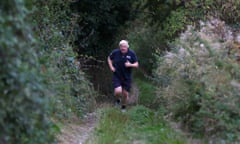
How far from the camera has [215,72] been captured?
10062 mm

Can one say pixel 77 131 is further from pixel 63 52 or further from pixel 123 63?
pixel 123 63

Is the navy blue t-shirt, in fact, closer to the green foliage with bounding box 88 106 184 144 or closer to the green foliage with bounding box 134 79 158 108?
the green foliage with bounding box 88 106 184 144

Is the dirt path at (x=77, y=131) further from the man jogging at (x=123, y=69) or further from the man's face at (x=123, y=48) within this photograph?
the man's face at (x=123, y=48)

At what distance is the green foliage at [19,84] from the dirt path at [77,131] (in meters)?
3.32

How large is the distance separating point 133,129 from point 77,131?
1.12m

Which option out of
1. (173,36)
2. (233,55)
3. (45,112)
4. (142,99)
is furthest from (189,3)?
(45,112)

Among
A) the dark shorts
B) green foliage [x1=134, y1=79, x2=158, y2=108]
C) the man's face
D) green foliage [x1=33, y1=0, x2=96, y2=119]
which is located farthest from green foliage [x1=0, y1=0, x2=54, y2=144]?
green foliage [x1=134, y1=79, x2=158, y2=108]

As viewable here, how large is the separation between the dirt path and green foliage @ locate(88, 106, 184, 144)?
0.72 ft

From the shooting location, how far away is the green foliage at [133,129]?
396 inches

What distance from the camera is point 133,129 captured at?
11336 millimetres

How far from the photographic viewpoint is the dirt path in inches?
399

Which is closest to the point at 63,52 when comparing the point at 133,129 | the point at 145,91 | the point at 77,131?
the point at 77,131

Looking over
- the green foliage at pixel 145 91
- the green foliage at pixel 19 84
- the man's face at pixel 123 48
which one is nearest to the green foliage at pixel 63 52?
the man's face at pixel 123 48

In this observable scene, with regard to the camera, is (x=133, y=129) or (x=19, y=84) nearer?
(x=19, y=84)
